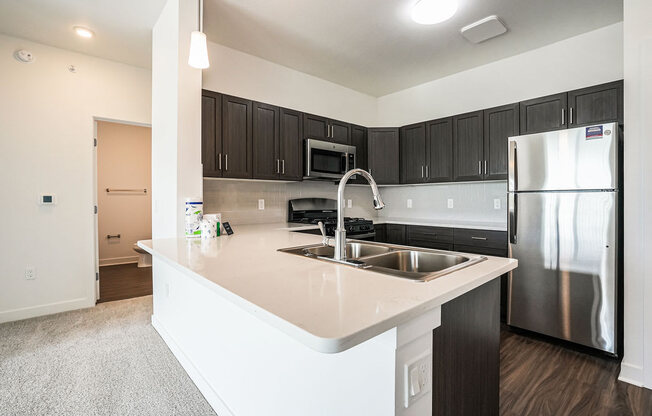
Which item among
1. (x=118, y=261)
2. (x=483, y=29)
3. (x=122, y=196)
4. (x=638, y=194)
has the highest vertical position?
(x=483, y=29)

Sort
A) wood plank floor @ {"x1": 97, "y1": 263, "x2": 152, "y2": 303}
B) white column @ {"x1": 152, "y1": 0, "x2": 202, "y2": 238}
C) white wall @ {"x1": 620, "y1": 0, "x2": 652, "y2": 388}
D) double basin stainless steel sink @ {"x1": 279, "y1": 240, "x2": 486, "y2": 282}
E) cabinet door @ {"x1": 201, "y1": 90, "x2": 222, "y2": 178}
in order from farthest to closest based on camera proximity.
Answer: wood plank floor @ {"x1": 97, "y1": 263, "x2": 152, "y2": 303} → cabinet door @ {"x1": 201, "y1": 90, "x2": 222, "y2": 178} → white column @ {"x1": 152, "y1": 0, "x2": 202, "y2": 238} → white wall @ {"x1": 620, "y1": 0, "x2": 652, "y2": 388} → double basin stainless steel sink @ {"x1": 279, "y1": 240, "x2": 486, "y2": 282}

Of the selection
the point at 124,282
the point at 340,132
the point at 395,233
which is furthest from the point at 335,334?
the point at 124,282

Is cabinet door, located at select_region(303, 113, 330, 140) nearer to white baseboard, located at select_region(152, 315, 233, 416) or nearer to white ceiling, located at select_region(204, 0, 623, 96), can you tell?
white ceiling, located at select_region(204, 0, 623, 96)

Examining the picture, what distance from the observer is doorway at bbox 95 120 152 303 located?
5.15 m

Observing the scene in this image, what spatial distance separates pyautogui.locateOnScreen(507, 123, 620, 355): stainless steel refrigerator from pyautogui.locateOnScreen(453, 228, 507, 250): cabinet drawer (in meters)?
0.23

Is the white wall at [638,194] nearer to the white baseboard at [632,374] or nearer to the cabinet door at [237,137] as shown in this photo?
the white baseboard at [632,374]

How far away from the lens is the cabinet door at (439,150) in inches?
137

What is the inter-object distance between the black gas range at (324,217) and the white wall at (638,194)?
214 centimetres

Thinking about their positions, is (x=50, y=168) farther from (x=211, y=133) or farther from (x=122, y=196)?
(x=122, y=196)

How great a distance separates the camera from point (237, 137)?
292cm

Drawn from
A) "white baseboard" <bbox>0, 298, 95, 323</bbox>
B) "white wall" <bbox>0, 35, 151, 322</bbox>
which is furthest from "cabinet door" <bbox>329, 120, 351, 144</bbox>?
"white baseboard" <bbox>0, 298, 95, 323</bbox>

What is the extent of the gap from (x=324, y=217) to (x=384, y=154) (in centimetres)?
119

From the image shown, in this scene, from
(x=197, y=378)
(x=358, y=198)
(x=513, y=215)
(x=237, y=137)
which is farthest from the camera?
(x=358, y=198)

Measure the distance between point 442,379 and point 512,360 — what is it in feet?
5.29
